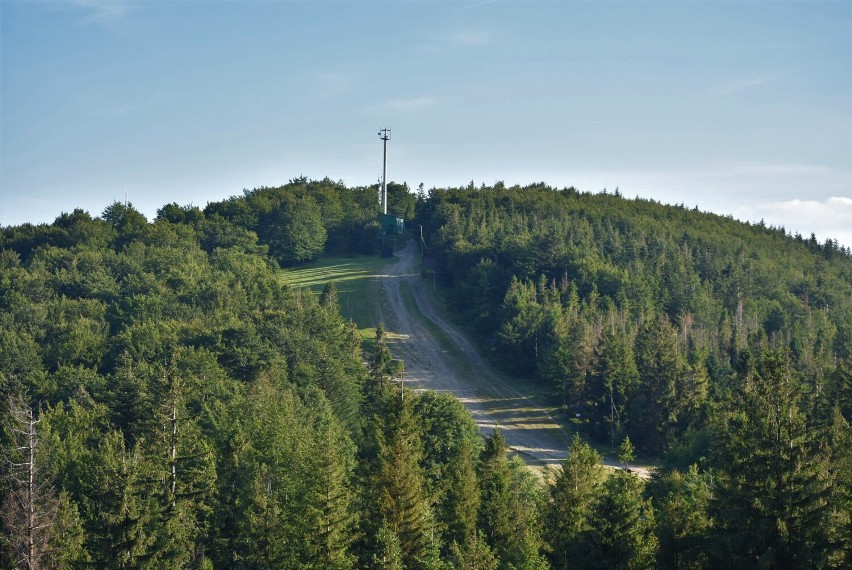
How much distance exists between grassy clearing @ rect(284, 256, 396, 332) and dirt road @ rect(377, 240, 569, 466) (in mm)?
1936

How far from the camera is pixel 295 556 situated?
47.8m

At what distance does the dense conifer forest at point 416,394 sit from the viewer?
42.1 meters

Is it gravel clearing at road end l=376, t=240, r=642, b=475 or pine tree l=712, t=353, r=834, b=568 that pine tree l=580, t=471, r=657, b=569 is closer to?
pine tree l=712, t=353, r=834, b=568

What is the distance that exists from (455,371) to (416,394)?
15284mm

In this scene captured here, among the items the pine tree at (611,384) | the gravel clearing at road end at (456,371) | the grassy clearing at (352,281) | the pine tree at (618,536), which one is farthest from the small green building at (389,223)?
the pine tree at (618,536)

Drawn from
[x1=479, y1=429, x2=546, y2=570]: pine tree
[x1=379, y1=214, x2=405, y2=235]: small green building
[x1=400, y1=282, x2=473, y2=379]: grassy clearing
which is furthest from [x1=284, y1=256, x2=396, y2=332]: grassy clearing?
[x1=479, y1=429, x2=546, y2=570]: pine tree

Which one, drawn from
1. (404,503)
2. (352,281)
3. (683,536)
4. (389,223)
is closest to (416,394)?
(352,281)

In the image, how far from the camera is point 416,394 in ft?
350

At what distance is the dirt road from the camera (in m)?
100

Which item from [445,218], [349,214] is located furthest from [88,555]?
[349,214]

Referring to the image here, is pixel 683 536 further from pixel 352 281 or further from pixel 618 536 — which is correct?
pixel 352 281

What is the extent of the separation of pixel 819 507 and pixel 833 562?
2.02 meters

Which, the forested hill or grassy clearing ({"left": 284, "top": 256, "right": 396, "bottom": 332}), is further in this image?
grassy clearing ({"left": 284, "top": 256, "right": 396, "bottom": 332})

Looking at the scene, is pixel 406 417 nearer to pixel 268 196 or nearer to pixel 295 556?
pixel 295 556
